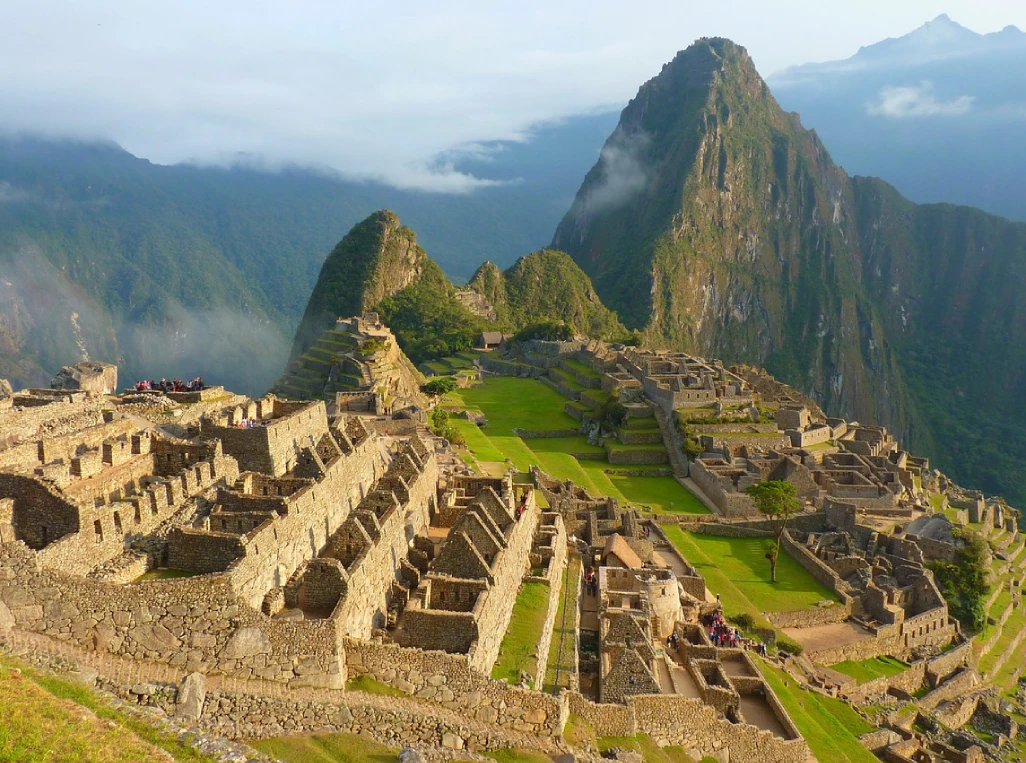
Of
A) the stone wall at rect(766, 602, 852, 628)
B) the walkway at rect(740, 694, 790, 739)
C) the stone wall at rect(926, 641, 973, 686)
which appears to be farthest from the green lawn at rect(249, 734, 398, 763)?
the stone wall at rect(926, 641, 973, 686)

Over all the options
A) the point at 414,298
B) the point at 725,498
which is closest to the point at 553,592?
the point at 725,498

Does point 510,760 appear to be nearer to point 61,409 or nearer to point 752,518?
point 61,409

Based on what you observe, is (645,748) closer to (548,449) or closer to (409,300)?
(548,449)

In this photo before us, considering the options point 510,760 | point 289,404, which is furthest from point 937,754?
point 289,404

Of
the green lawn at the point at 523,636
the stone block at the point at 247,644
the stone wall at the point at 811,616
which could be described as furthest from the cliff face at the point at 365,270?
the stone block at the point at 247,644

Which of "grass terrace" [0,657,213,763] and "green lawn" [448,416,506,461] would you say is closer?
"grass terrace" [0,657,213,763]

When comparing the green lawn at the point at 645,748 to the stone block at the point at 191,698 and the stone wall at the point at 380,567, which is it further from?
the stone block at the point at 191,698

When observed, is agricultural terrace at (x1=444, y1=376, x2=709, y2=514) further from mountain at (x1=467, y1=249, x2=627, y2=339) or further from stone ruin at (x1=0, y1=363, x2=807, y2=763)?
mountain at (x1=467, y1=249, x2=627, y2=339)
